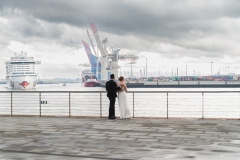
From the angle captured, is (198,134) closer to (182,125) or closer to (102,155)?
(182,125)

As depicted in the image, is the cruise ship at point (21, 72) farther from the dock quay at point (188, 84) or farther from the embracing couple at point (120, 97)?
the embracing couple at point (120, 97)

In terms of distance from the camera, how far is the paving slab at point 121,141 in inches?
238

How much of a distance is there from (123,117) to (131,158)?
6.51m

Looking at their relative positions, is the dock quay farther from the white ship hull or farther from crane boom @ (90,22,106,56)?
the white ship hull

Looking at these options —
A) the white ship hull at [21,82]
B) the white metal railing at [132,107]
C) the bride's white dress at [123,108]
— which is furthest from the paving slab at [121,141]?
the white ship hull at [21,82]

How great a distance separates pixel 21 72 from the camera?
4146 inches

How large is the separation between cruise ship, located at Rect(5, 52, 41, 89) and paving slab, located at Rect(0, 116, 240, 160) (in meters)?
91.1

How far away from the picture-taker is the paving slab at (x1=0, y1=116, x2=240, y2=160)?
238 inches

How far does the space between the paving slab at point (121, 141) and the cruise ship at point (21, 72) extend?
91.1 meters

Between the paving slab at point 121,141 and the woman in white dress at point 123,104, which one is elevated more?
the woman in white dress at point 123,104

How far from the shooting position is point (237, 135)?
822 cm

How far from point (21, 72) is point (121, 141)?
335 ft

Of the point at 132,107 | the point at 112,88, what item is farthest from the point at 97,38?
the point at 112,88

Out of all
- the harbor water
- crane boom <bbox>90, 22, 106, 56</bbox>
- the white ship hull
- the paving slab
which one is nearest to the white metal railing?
the harbor water
